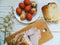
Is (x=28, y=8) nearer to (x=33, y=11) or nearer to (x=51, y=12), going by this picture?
(x=33, y=11)

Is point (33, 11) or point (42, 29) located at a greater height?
point (33, 11)

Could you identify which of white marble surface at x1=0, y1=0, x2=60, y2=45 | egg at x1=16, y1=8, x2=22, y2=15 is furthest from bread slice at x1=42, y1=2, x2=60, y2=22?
egg at x1=16, y1=8, x2=22, y2=15

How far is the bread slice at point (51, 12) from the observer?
1.05m

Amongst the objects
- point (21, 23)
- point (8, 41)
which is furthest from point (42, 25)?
point (8, 41)

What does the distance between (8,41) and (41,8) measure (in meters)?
0.31

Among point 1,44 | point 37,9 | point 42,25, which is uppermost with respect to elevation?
point 37,9

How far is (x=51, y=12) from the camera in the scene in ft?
3.49

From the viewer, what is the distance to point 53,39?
1.05 meters

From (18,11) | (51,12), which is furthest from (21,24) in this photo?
(51,12)

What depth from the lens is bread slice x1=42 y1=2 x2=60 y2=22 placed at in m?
1.05

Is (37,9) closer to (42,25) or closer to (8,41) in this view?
(42,25)

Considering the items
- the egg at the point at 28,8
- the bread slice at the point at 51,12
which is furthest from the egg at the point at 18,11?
the bread slice at the point at 51,12

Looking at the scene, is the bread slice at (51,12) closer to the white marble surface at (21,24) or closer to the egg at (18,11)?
the white marble surface at (21,24)

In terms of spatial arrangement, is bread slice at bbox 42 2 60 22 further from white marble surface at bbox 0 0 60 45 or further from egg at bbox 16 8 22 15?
egg at bbox 16 8 22 15
